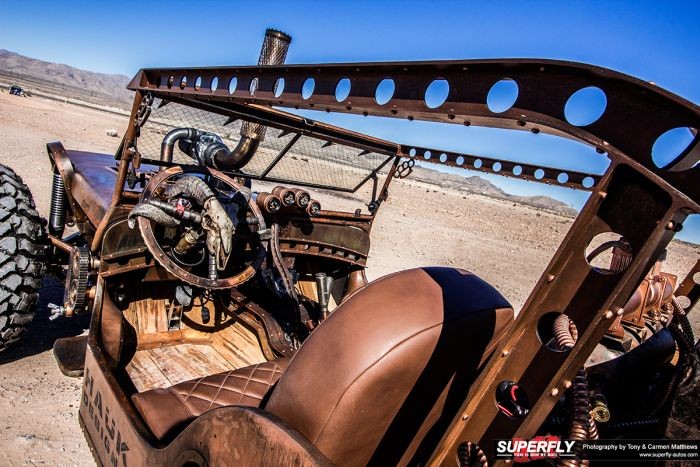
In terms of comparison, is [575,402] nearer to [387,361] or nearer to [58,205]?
[387,361]

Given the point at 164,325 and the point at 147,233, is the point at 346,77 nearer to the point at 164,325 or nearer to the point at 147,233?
the point at 147,233

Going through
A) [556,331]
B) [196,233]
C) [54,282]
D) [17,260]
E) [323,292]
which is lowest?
[54,282]

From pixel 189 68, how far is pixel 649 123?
→ 191cm

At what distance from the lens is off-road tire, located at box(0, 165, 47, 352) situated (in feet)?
10.8

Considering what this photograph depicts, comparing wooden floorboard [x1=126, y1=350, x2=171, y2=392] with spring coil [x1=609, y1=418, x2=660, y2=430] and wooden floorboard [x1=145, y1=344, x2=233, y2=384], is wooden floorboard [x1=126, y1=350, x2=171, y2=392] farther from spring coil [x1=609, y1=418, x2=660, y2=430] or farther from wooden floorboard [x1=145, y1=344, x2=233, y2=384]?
spring coil [x1=609, y1=418, x2=660, y2=430]

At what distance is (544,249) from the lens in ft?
61.8

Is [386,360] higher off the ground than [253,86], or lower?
lower

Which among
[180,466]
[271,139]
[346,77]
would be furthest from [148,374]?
[346,77]

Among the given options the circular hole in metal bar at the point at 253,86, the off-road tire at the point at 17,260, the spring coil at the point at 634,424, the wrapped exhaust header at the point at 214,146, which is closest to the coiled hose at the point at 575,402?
the spring coil at the point at 634,424

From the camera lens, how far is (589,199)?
0.91 meters

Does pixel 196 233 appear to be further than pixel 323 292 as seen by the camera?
No

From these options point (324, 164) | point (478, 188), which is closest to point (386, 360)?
point (324, 164)

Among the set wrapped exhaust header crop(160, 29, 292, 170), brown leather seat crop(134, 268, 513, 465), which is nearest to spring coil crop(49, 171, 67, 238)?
wrapped exhaust header crop(160, 29, 292, 170)

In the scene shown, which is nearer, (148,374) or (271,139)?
(148,374)
